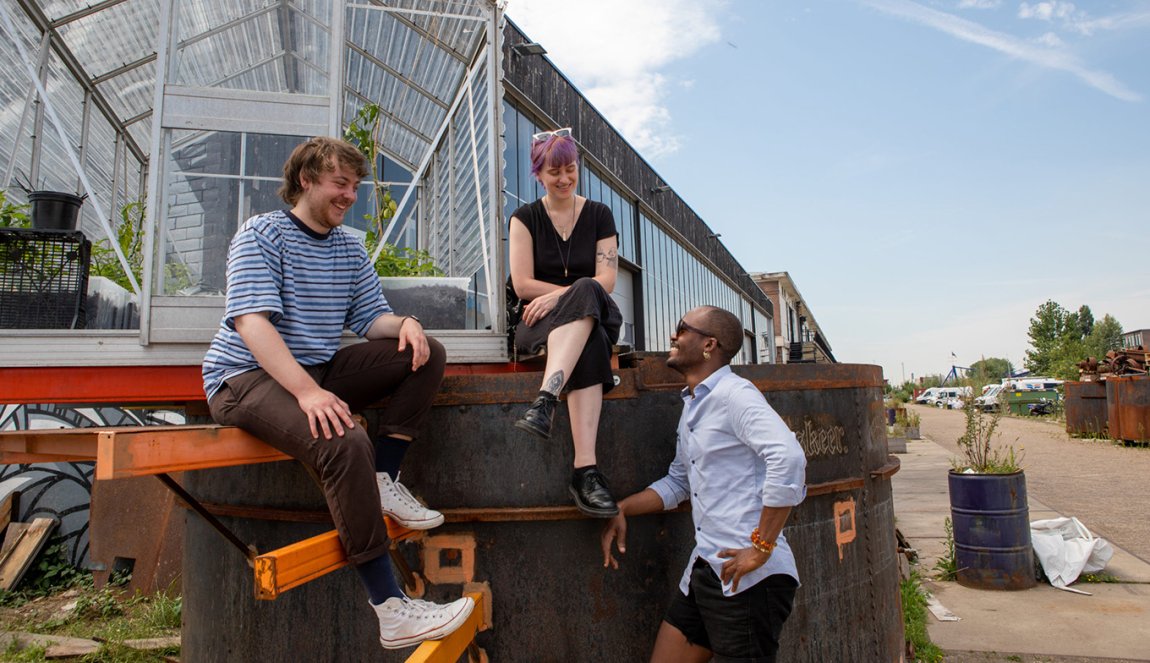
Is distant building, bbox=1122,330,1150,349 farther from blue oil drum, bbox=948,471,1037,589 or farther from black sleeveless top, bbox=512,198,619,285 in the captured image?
black sleeveless top, bbox=512,198,619,285

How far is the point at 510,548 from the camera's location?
118 inches

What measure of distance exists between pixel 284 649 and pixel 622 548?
1518 millimetres

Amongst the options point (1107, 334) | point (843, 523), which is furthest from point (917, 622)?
point (1107, 334)

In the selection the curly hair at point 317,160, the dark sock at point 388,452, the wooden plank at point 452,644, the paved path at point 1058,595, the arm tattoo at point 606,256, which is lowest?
the paved path at point 1058,595

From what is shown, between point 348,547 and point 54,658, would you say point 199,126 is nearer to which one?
point 348,547

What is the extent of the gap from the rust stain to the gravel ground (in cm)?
514

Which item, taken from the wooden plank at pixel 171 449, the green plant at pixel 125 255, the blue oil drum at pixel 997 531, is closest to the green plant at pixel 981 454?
the blue oil drum at pixel 997 531

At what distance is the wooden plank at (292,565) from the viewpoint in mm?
2094

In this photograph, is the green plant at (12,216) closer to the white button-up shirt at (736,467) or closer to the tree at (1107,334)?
the white button-up shirt at (736,467)

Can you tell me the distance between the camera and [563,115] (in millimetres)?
13383

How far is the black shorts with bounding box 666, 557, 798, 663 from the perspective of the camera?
2.53 meters

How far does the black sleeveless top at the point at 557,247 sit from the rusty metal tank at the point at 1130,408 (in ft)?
67.8

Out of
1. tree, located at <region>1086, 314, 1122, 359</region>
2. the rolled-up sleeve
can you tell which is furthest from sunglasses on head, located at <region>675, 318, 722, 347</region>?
tree, located at <region>1086, 314, 1122, 359</region>

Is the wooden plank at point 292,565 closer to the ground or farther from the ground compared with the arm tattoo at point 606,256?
closer to the ground
